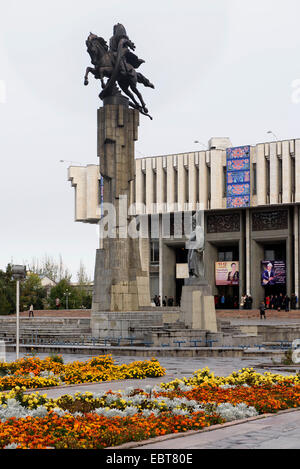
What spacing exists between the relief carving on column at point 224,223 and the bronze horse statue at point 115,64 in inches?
1136

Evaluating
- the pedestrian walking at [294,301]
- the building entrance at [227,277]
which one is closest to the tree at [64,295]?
the building entrance at [227,277]

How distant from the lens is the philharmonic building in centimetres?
5659

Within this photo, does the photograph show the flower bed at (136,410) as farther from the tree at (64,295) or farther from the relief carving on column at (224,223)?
the tree at (64,295)

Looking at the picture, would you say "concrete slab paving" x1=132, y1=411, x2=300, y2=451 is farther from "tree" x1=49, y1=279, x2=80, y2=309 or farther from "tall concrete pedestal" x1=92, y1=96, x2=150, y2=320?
"tree" x1=49, y1=279, x2=80, y2=309

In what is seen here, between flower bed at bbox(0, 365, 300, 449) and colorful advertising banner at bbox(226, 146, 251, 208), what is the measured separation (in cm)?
4554

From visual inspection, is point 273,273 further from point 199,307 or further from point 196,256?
point 199,307

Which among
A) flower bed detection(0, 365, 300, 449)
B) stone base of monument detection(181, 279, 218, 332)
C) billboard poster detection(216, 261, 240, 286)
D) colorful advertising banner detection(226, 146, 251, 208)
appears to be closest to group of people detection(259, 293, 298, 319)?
billboard poster detection(216, 261, 240, 286)

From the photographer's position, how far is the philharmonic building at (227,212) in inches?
2228

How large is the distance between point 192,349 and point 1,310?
1490 inches

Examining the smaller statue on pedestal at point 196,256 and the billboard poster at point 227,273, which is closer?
the smaller statue on pedestal at point 196,256

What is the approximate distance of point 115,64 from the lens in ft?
104

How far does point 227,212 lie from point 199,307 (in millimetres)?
35030
